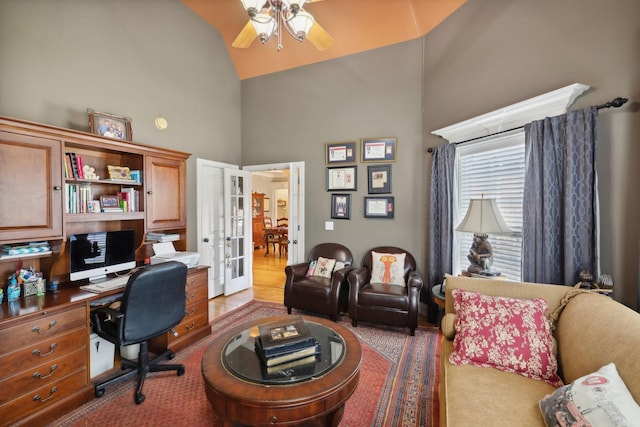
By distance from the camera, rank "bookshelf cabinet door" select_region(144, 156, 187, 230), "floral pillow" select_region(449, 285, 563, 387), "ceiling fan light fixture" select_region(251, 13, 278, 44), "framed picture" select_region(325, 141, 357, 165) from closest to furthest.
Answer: "floral pillow" select_region(449, 285, 563, 387)
"ceiling fan light fixture" select_region(251, 13, 278, 44)
"bookshelf cabinet door" select_region(144, 156, 187, 230)
"framed picture" select_region(325, 141, 357, 165)

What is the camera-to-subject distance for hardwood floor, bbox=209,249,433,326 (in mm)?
3750

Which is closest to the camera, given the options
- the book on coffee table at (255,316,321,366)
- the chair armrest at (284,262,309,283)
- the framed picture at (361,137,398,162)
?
the book on coffee table at (255,316,321,366)

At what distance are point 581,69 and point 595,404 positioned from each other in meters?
2.14

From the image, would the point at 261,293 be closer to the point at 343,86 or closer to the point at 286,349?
the point at 286,349

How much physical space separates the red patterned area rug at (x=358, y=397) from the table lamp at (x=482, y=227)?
3.06 ft

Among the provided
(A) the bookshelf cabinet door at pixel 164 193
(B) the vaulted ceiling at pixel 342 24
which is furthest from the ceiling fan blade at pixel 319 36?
(A) the bookshelf cabinet door at pixel 164 193

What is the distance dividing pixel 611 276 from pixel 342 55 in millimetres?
3815

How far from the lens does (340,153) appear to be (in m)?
4.04

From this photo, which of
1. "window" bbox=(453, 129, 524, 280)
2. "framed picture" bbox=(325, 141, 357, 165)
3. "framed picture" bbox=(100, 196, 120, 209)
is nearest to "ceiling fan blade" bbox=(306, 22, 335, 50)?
"framed picture" bbox=(325, 141, 357, 165)

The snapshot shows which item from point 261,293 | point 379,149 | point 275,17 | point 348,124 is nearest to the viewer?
point 275,17

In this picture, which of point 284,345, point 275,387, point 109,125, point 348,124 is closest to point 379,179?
point 348,124

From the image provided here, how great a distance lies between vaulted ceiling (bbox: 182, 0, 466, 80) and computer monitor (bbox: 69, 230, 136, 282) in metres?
3.25

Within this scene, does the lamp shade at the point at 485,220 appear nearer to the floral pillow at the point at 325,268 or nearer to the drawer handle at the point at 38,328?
the floral pillow at the point at 325,268

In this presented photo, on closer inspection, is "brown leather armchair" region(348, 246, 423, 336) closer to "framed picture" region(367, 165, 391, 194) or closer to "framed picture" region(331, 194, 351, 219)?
"framed picture" region(331, 194, 351, 219)
